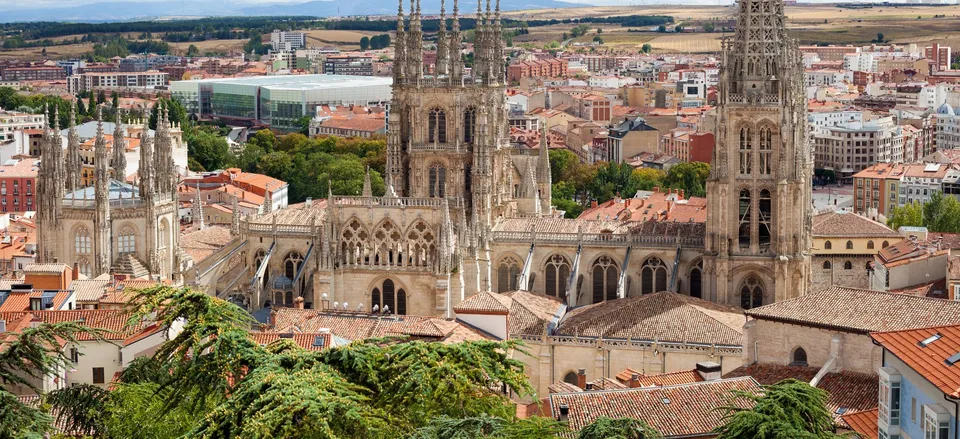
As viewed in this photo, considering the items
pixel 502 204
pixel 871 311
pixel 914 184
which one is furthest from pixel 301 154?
pixel 871 311

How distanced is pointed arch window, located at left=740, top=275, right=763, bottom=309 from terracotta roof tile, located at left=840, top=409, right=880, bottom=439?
32644mm

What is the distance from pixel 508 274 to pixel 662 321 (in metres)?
15.1

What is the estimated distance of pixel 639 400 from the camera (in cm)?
5256

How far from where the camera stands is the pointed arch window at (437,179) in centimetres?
9338

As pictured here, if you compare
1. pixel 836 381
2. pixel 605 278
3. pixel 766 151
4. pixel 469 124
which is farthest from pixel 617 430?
pixel 469 124

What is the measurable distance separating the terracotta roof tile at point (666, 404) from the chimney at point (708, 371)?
648cm

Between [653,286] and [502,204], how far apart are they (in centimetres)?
1240

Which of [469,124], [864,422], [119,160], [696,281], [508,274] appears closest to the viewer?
[864,422]

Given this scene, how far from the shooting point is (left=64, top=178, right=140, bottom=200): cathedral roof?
8319 centimetres

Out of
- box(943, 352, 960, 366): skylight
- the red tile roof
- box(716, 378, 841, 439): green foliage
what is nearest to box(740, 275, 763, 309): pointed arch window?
the red tile roof

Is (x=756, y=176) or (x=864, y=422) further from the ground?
(x=756, y=176)

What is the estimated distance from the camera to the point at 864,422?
4753cm

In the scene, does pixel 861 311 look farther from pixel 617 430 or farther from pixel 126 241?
pixel 126 241

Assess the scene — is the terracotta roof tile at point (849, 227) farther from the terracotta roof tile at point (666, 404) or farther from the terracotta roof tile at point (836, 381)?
the terracotta roof tile at point (666, 404)
